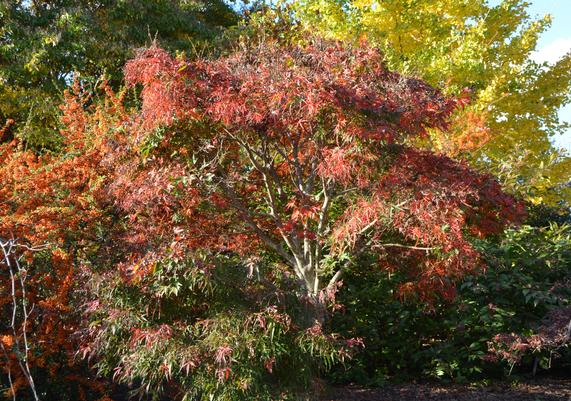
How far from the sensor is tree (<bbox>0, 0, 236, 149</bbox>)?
11375 millimetres

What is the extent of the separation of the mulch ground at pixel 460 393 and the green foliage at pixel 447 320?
148 mm

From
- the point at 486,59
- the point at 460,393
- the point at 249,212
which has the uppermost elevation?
the point at 486,59

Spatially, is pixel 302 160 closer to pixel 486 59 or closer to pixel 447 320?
pixel 447 320

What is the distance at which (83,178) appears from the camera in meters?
6.11

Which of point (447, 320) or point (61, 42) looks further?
point (61, 42)

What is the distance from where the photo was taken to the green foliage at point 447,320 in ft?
19.9

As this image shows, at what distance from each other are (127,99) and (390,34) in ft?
17.0

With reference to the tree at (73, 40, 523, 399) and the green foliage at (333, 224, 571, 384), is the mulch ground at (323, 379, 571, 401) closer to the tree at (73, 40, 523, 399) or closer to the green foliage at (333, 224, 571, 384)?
the green foliage at (333, 224, 571, 384)

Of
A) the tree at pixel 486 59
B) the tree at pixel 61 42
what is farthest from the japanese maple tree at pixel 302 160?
the tree at pixel 61 42

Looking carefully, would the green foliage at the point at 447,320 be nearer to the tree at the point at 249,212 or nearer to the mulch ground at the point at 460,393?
the mulch ground at the point at 460,393

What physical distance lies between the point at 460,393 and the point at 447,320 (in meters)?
0.72

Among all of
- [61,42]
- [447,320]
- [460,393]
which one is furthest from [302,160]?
[61,42]

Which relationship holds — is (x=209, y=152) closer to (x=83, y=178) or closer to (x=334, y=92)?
(x=334, y=92)

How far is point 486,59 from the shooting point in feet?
35.5
